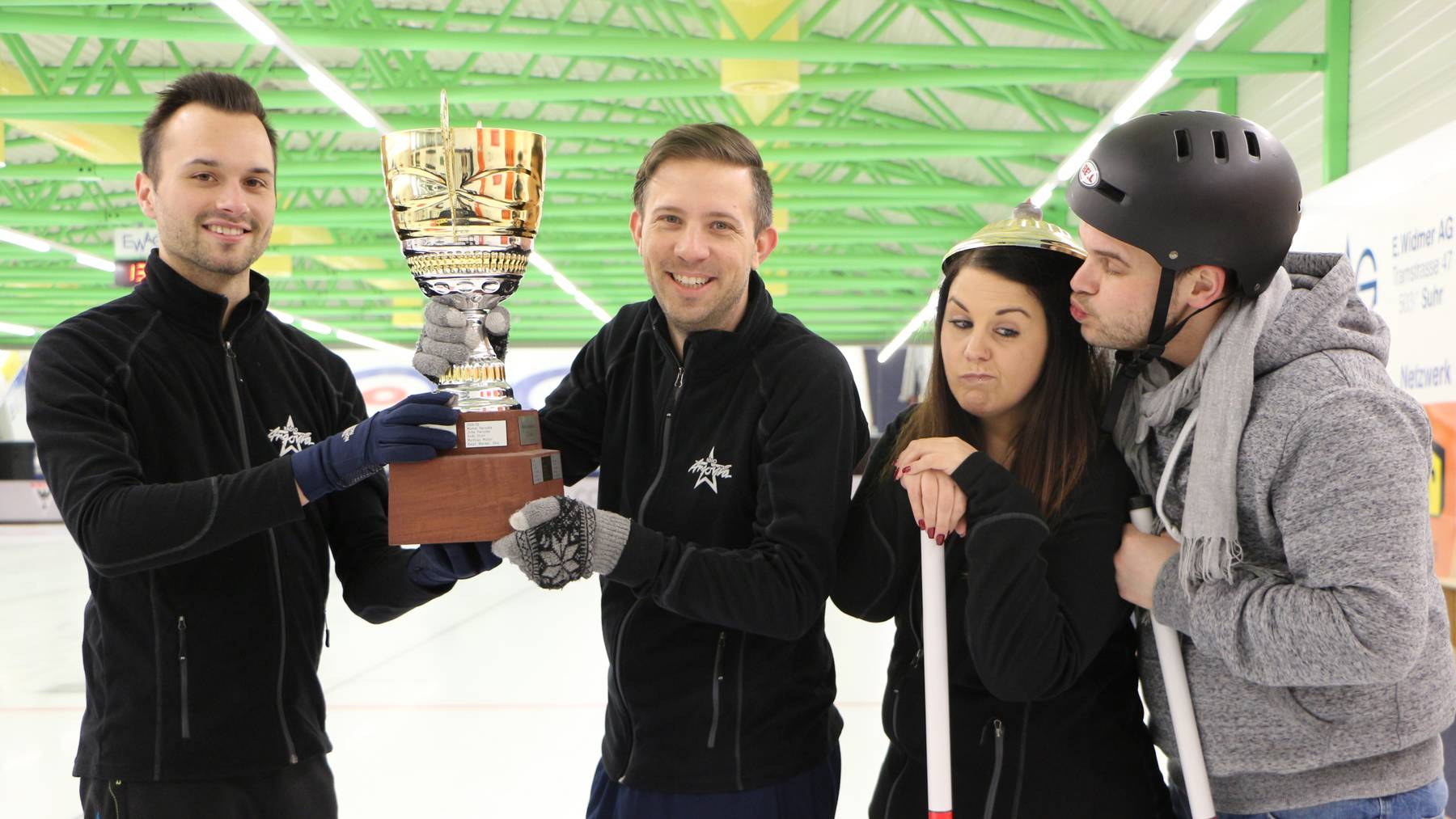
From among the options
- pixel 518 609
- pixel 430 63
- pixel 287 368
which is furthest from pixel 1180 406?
pixel 430 63

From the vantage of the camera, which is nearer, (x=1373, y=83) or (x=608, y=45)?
(x=1373, y=83)

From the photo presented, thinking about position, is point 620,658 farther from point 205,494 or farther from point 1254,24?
point 1254,24

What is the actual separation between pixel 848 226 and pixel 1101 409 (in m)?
14.7

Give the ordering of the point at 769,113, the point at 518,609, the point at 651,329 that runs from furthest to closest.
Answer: the point at 769,113 → the point at 518,609 → the point at 651,329

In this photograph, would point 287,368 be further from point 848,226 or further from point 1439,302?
point 848,226

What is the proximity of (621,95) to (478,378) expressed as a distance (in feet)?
27.5

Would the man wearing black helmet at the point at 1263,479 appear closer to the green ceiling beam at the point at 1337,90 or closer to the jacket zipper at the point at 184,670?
the jacket zipper at the point at 184,670

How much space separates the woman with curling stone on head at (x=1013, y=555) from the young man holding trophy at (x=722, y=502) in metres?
0.13

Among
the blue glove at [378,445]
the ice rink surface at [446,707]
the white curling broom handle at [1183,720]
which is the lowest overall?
the ice rink surface at [446,707]

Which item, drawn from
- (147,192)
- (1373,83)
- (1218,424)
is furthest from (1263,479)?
(1373,83)

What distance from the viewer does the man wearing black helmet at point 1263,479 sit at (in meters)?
1.41

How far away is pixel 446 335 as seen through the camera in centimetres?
177

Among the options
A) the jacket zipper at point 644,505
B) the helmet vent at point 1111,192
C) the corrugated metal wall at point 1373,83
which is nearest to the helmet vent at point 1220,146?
the helmet vent at point 1111,192

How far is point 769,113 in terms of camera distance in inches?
446
